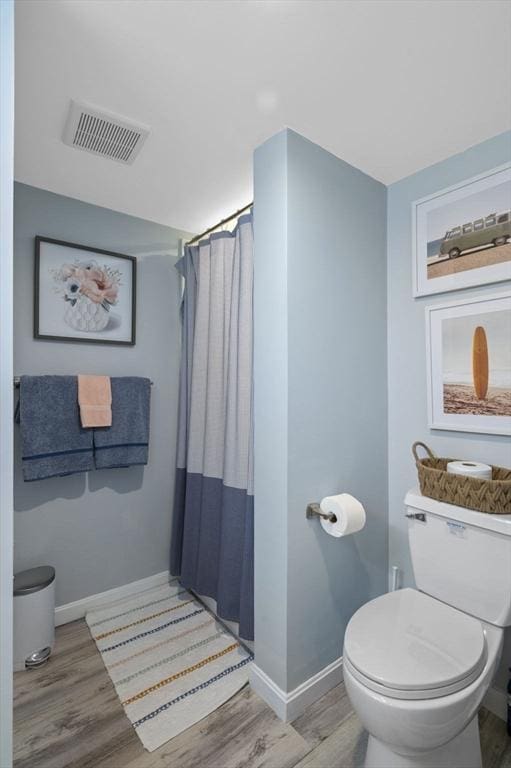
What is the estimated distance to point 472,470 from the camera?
4.46ft

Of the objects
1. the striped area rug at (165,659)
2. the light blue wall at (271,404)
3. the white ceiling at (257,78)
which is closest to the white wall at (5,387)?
the white ceiling at (257,78)

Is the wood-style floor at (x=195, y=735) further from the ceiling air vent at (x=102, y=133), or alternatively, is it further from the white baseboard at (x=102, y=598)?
the ceiling air vent at (x=102, y=133)

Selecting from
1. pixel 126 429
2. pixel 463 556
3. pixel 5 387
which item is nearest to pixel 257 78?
pixel 5 387

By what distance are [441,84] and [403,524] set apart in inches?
70.0

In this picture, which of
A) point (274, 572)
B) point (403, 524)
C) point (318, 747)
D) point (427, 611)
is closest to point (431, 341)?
point (403, 524)

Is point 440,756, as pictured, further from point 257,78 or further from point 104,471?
point 257,78

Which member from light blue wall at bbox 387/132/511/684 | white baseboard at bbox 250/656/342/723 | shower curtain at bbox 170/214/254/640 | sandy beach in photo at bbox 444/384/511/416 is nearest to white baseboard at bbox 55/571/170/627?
shower curtain at bbox 170/214/254/640

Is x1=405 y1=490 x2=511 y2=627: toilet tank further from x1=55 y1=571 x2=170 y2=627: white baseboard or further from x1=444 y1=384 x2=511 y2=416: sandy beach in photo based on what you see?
x1=55 y1=571 x2=170 y2=627: white baseboard

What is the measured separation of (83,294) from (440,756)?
7.82 ft

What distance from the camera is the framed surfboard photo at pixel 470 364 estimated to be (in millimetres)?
1467

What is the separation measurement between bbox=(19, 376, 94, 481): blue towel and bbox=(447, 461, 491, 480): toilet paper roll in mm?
1692

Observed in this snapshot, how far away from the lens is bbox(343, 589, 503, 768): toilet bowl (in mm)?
1004

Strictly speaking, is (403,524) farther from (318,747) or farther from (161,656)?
(161,656)

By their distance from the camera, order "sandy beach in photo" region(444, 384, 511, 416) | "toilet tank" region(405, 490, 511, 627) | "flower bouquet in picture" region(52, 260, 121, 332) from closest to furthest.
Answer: "toilet tank" region(405, 490, 511, 627) < "sandy beach in photo" region(444, 384, 511, 416) < "flower bouquet in picture" region(52, 260, 121, 332)
